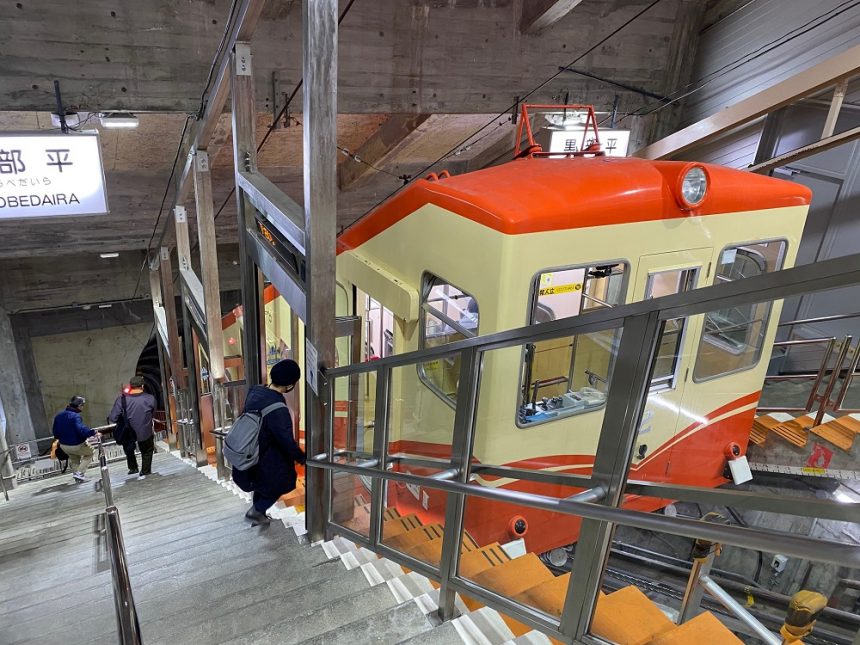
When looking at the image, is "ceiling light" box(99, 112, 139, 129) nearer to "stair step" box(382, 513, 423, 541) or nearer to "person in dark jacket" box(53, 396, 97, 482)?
"person in dark jacket" box(53, 396, 97, 482)

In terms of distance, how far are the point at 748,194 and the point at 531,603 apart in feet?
9.63

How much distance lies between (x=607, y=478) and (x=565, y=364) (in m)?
2.07

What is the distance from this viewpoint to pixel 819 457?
3.34m

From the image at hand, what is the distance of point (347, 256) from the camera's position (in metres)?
4.45

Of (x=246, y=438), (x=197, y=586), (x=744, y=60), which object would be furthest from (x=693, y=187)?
(x=744, y=60)

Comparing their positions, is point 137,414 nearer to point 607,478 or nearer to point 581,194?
point 581,194

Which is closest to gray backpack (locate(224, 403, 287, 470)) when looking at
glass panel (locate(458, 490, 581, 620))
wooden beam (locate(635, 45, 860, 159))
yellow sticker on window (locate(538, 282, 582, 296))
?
glass panel (locate(458, 490, 581, 620))

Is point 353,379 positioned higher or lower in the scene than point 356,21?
lower

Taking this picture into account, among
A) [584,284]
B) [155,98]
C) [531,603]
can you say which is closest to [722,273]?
[584,284]

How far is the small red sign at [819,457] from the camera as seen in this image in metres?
3.20

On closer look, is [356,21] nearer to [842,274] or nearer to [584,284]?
[584,284]

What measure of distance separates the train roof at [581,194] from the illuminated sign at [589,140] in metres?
3.17

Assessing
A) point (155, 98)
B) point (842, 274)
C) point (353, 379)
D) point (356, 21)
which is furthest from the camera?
point (356, 21)

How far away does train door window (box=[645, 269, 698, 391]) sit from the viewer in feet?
5.04
